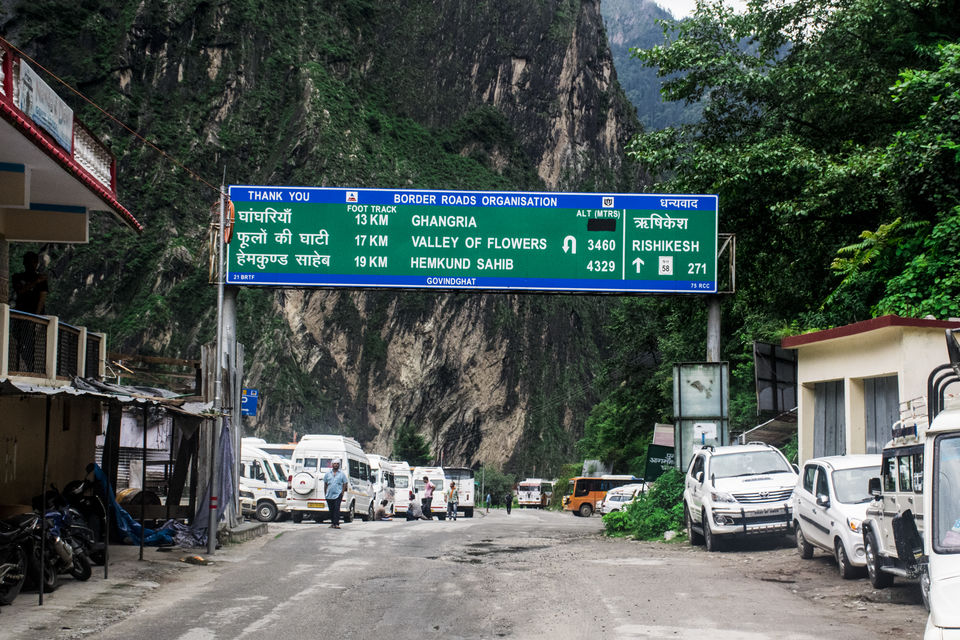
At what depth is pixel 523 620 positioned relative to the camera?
1025cm

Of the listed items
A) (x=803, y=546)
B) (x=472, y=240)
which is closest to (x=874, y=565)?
(x=803, y=546)

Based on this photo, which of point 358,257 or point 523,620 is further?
point 358,257

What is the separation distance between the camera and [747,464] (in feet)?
62.1

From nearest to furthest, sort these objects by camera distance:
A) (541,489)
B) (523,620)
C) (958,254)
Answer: (523,620) < (958,254) < (541,489)

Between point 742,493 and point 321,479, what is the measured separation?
16.7m

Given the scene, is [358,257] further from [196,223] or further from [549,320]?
[549,320]

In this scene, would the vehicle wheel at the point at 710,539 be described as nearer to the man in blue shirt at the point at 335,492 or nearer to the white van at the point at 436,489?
the man in blue shirt at the point at 335,492

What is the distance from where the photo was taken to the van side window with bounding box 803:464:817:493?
604 inches

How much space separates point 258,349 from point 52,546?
261 feet

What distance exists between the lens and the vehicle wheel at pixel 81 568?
12.9 m

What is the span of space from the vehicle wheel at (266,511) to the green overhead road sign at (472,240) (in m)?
12.7

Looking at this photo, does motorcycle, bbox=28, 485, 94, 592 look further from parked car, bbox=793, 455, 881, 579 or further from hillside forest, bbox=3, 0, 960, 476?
hillside forest, bbox=3, 0, 960, 476

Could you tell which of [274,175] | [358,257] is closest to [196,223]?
[274,175]

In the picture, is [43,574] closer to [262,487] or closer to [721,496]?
[721,496]
